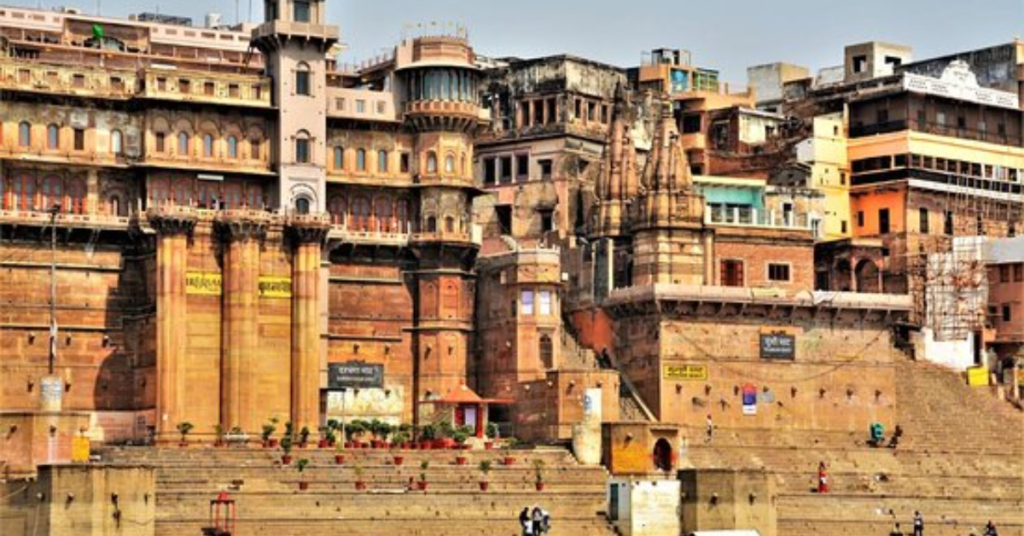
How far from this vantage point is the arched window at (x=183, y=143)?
89875 mm

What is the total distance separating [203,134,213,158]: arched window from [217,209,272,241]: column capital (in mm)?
5119

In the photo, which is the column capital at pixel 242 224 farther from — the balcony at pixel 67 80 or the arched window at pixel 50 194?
the balcony at pixel 67 80

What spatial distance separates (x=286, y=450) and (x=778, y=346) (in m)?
21.4

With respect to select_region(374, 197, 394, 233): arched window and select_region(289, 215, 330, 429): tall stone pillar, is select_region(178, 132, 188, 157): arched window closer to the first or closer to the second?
select_region(289, 215, 330, 429): tall stone pillar

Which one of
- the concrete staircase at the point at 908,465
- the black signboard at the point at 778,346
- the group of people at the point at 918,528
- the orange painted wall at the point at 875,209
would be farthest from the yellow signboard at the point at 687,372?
the orange painted wall at the point at 875,209

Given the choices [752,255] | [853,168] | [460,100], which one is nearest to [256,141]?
[460,100]

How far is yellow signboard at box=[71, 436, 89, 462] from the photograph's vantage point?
76438 mm

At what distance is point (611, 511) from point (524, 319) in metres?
13.9

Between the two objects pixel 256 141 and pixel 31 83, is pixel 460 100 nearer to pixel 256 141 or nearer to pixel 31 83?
pixel 256 141

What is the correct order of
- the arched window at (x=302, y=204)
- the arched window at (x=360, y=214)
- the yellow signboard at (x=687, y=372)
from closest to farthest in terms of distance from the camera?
the yellow signboard at (x=687, y=372) → the arched window at (x=302, y=204) → the arched window at (x=360, y=214)

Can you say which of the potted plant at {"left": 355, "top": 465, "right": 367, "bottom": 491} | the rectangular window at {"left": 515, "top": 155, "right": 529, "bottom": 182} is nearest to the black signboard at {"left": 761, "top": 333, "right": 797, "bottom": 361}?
the rectangular window at {"left": 515, "top": 155, "right": 529, "bottom": 182}

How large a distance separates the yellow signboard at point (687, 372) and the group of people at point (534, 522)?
51.1ft

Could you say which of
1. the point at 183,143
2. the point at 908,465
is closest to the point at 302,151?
the point at 183,143

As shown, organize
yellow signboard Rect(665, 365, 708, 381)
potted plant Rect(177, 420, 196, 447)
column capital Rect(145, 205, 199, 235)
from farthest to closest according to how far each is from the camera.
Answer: yellow signboard Rect(665, 365, 708, 381) → column capital Rect(145, 205, 199, 235) → potted plant Rect(177, 420, 196, 447)
